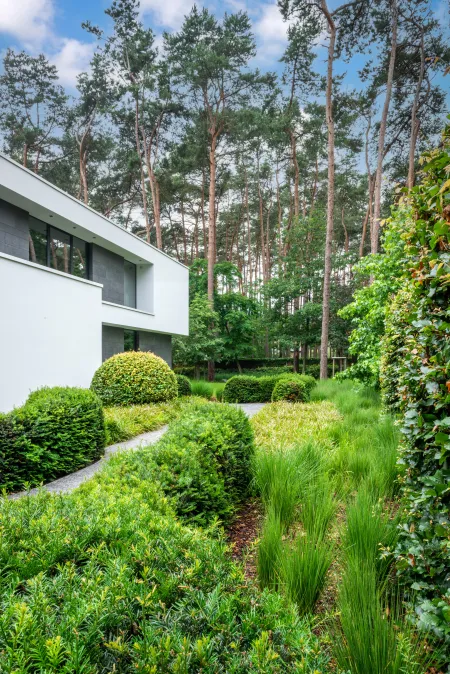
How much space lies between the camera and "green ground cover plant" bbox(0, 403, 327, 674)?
105cm

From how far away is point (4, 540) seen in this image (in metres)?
1.64

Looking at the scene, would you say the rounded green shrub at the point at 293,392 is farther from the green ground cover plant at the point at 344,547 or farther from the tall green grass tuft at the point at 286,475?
the tall green grass tuft at the point at 286,475

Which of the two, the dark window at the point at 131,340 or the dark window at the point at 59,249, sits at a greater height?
the dark window at the point at 59,249

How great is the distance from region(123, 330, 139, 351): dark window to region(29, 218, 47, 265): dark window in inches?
200

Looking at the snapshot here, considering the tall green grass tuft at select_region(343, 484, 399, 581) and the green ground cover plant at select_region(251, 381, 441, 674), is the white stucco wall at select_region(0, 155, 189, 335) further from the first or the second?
the tall green grass tuft at select_region(343, 484, 399, 581)

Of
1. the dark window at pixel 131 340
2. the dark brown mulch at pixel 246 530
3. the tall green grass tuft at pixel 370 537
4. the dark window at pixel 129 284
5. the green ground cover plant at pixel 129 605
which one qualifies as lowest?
the dark brown mulch at pixel 246 530

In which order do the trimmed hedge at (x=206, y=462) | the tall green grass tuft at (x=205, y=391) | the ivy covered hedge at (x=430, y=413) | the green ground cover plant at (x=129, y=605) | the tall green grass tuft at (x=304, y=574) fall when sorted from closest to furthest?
the green ground cover plant at (x=129, y=605) → the ivy covered hedge at (x=430, y=413) → the tall green grass tuft at (x=304, y=574) → the trimmed hedge at (x=206, y=462) → the tall green grass tuft at (x=205, y=391)

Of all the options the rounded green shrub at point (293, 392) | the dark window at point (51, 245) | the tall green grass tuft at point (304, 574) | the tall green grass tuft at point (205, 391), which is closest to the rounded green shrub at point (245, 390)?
the tall green grass tuft at point (205, 391)

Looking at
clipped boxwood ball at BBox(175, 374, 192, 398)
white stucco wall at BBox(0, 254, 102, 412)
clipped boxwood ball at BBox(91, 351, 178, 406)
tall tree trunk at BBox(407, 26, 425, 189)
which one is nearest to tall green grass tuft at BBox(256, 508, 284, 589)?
white stucco wall at BBox(0, 254, 102, 412)

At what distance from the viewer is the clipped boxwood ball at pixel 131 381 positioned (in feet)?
28.9

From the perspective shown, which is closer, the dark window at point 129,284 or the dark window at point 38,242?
the dark window at point 38,242

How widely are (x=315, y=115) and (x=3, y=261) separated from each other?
58.5 feet

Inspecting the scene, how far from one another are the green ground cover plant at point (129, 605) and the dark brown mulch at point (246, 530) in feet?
2.61

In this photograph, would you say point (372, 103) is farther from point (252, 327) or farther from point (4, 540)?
point (4, 540)
